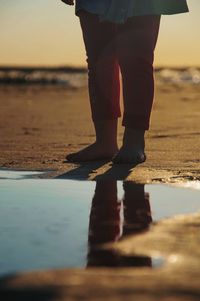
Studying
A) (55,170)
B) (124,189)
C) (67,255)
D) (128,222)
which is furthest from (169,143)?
(67,255)

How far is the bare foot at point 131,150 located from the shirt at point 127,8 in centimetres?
72

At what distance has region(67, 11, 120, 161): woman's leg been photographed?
504 cm

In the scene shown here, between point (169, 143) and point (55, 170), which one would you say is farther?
point (169, 143)

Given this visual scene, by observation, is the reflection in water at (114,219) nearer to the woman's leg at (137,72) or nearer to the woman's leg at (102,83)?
the woman's leg at (137,72)

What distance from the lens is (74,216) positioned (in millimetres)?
2898

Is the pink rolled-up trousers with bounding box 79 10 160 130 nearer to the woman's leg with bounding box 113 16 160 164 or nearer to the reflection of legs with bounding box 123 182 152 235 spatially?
the woman's leg with bounding box 113 16 160 164

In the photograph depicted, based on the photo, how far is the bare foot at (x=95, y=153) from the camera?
496cm

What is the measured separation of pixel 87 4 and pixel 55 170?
1150 millimetres

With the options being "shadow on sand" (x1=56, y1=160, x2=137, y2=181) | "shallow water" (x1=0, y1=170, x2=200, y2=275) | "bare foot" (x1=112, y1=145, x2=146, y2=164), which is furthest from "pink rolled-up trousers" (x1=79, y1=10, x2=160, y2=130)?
"shallow water" (x1=0, y1=170, x2=200, y2=275)

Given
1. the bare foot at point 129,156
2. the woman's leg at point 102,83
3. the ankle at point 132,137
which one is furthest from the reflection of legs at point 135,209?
the woman's leg at point 102,83

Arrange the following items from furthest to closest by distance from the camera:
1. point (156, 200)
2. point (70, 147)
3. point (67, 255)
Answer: point (70, 147) → point (156, 200) → point (67, 255)

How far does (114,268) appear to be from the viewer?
209 cm

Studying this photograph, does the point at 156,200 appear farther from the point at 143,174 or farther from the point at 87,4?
the point at 87,4

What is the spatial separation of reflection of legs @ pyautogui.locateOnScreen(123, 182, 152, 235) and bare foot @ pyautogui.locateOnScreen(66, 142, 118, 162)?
1.18m
